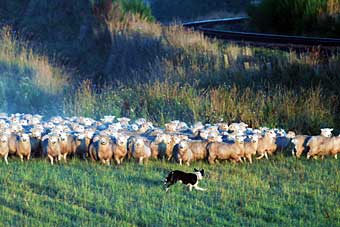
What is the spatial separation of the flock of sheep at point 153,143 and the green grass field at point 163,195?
193 millimetres

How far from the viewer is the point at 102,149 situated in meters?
11.1

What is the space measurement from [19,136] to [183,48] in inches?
366

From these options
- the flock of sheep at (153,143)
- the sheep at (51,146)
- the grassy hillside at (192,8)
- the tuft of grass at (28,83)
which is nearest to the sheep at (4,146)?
the flock of sheep at (153,143)

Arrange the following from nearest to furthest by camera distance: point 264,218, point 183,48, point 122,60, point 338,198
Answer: point 264,218, point 338,198, point 183,48, point 122,60

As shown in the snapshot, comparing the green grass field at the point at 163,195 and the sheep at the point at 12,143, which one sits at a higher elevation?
the sheep at the point at 12,143

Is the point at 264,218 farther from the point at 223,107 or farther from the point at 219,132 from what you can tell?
the point at 223,107

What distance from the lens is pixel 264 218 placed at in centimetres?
857

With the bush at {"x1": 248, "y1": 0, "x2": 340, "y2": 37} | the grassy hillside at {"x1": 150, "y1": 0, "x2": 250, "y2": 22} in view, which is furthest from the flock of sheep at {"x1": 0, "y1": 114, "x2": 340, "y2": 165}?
the grassy hillside at {"x1": 150, "y1": 0, "x2": 250, "y2": 22}

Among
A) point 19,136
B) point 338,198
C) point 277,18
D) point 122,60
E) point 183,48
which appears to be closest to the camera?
point 338,198

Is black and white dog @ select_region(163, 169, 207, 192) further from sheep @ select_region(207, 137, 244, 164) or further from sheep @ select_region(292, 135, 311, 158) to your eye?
sheep @ select_region(292, 135, 311, 158)

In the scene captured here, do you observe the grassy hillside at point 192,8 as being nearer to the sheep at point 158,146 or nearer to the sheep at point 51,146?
the sheep at point 158,146

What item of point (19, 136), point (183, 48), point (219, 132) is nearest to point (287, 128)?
point (219, 132)

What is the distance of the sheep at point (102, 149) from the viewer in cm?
1112

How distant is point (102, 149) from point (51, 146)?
33.5 inches
